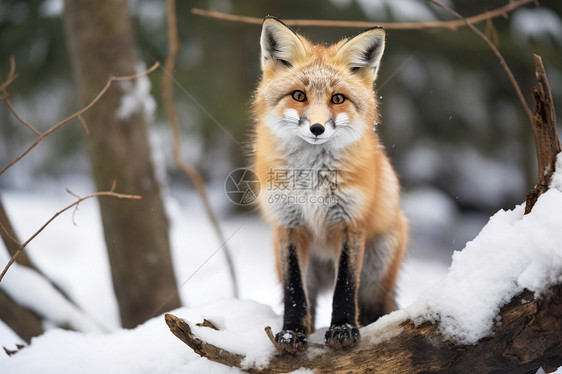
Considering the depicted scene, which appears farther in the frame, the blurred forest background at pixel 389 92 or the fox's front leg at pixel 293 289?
the blurred forest background at pixel 389 92

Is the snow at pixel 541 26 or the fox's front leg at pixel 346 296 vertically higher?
the snow at pixel 541 26

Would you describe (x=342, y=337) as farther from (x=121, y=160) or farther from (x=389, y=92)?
(x=389, y=92)

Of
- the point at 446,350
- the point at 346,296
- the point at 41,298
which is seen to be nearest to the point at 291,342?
the point at 346,296

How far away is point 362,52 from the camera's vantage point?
1864mm

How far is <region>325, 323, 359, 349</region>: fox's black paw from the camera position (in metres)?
1.74

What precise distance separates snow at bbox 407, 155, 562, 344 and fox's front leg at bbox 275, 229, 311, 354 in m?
0.42

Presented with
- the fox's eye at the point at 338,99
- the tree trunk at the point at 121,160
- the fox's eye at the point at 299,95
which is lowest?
the fox's eye at the point at 338,99

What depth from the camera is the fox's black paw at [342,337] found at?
174 centimetres

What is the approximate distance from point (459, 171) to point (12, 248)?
6390 millimetres

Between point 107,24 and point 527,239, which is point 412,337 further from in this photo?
point 107,24

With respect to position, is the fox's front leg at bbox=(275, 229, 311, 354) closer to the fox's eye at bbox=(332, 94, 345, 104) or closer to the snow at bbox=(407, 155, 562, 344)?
the snow at bbox=(407, 155, 562, 344)

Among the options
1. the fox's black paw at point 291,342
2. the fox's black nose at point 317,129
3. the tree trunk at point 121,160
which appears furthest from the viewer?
the tree trunk at point 121,160

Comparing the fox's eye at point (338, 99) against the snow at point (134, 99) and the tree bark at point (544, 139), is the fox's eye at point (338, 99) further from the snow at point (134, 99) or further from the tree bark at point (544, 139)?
the snow at point (134, 99)

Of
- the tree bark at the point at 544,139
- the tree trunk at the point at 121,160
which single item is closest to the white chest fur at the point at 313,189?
the tree bark at the point at 544,139
